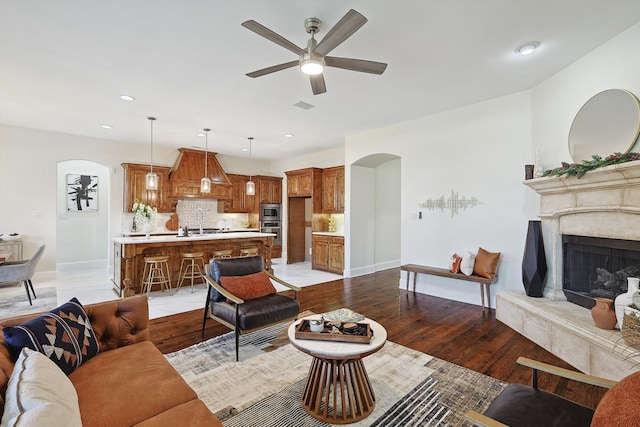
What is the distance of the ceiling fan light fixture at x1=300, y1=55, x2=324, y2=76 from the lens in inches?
95.4

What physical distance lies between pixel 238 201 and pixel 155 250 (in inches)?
148

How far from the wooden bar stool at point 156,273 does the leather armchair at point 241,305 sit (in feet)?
7.00

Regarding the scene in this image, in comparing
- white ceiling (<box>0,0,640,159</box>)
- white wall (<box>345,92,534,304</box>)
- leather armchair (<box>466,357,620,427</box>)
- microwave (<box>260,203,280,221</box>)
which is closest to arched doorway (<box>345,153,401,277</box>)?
white wall (<box>345,92,534,304</box>)

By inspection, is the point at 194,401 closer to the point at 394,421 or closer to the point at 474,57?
the point at 394,421

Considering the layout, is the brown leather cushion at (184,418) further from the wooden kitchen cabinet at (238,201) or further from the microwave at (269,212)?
the microwave at (269,212)

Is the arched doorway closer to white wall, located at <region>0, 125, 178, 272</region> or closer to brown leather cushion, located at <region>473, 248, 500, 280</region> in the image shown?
brown leather cushion, located at <region>473, 248, 500, 280</region>

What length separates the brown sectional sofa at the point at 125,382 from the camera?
138 cm

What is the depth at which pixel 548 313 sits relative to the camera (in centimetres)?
314

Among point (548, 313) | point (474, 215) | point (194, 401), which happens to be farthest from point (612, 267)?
point (194, 401)

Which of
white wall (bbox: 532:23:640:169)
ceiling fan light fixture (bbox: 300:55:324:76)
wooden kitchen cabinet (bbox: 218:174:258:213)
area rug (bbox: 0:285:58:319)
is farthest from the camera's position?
wooden kitchen cabinet (bbox: 218:174:258:213)

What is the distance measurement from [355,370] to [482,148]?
155 inches

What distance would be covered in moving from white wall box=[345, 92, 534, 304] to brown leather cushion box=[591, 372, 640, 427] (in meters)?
3.37

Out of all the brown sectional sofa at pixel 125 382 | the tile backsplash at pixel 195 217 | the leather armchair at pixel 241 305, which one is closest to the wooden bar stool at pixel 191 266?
the tile backsplash at pixel 195 217

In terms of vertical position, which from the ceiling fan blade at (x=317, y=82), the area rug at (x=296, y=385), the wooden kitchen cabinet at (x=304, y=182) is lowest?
the area rug at (x=296, y=385)
